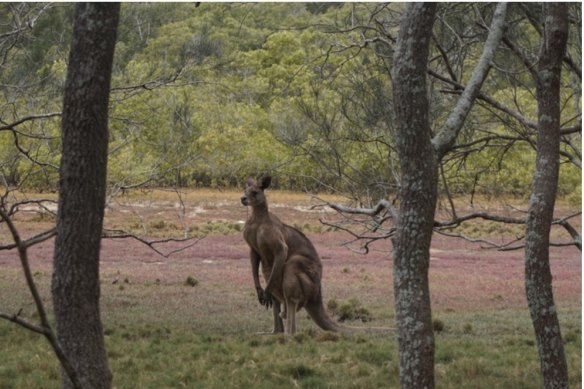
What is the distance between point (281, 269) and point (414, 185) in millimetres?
8079

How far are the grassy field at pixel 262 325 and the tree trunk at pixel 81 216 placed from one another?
13.6ft

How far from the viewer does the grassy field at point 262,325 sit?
30.8ft

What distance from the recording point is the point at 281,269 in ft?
43.7

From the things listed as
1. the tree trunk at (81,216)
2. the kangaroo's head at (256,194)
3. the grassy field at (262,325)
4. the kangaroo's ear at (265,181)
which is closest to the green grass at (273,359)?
the grassy field at (262,325)

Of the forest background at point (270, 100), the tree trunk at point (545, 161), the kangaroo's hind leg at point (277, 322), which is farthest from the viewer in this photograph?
the kangaroo's hind leg at point (277, 322)

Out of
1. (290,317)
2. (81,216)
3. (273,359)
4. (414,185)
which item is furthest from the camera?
(290,317)

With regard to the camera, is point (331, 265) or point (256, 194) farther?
point (331, 265)

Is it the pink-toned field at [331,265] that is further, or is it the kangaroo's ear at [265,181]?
the pink-toned field at [331,265]

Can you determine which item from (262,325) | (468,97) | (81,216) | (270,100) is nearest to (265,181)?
(262,325)

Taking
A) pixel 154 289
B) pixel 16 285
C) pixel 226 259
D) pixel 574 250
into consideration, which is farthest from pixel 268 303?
pixel 574 250

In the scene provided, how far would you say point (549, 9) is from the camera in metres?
6.52

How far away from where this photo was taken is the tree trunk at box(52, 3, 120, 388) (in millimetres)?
4711

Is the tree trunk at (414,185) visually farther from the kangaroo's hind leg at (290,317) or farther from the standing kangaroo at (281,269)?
the standing kangaroo at (281,269)

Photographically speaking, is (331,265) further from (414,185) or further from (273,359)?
(414,185)
